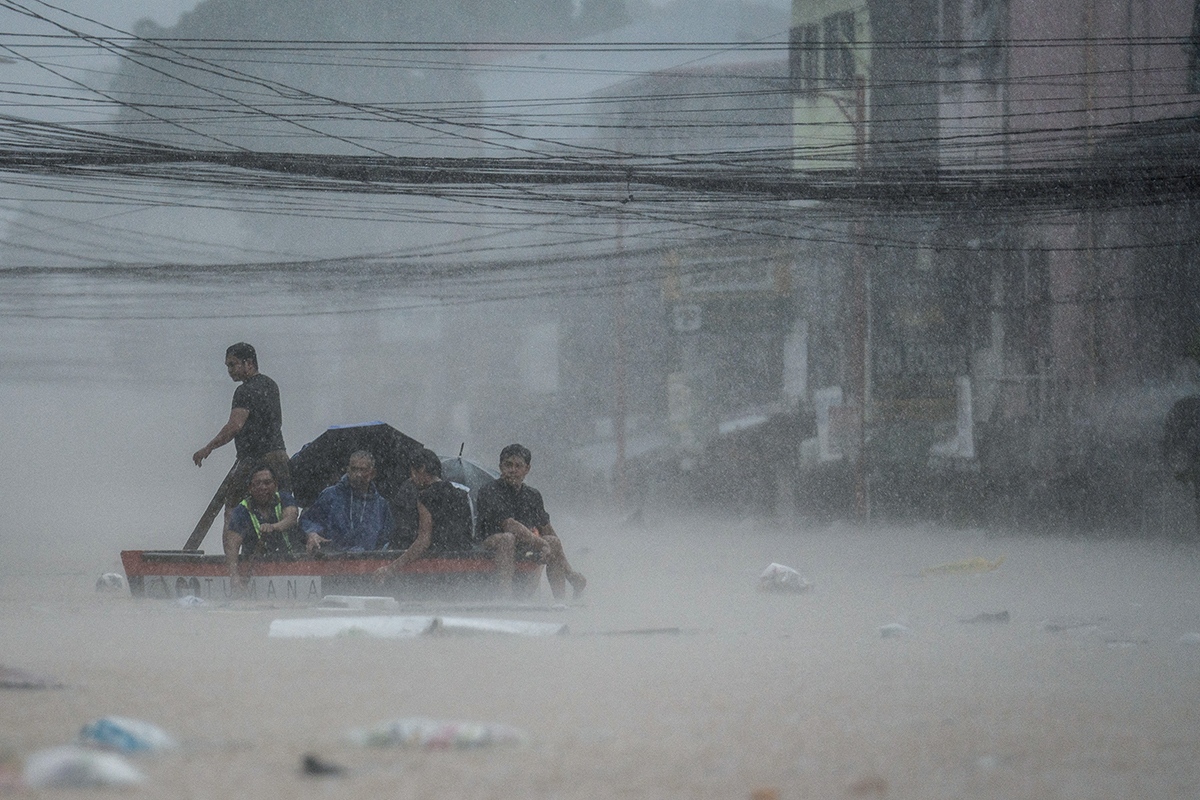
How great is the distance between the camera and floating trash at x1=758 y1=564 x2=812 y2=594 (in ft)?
34.8

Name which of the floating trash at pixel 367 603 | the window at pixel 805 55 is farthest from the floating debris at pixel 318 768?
the window at pixel 805 55

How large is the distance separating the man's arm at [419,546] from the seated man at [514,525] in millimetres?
398

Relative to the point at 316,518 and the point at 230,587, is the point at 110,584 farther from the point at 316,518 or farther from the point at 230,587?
the point at 316,518

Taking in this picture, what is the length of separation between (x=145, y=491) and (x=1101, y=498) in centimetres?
2663

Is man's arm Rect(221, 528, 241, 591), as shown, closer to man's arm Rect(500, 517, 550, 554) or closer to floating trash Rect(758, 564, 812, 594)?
man's arm Rect(500, 517, 550, 554)

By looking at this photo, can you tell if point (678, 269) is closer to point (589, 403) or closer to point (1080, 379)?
point (589, 403)

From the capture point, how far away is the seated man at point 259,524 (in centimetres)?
920

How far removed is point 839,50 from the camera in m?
25.9

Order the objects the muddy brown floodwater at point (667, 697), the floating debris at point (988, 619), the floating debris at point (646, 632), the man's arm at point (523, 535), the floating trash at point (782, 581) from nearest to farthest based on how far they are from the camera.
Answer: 1. the muddy brown floodwater at point (667, 697)
2. the floating debris at point (646, 632)
3. the floating debris at point (988, 619)
4. the man's arm at point (523, 535)
5. the floating trash at point (782, 581)

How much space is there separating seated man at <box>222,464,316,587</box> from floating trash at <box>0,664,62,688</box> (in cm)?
419

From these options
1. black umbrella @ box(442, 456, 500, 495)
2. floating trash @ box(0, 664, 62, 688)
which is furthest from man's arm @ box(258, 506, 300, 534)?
floating trash @ box(0, 664, 62, 688)

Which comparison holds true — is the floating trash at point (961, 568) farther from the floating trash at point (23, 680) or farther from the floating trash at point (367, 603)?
the floating trash at point (23, 680)

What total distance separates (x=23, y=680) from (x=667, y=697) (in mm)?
2421

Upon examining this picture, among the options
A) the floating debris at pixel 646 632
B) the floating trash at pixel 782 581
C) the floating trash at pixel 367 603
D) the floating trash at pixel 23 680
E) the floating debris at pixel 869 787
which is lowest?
the floating trash at pixel 782 581
